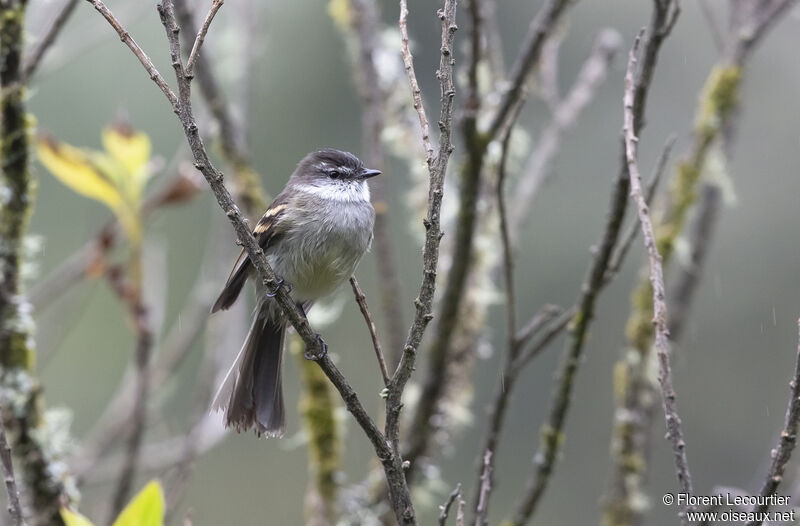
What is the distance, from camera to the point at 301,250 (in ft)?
12.7

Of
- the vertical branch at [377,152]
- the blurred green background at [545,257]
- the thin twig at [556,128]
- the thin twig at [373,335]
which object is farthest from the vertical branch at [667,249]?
the blurred green background at [545,257]

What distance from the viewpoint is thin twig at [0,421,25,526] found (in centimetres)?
202

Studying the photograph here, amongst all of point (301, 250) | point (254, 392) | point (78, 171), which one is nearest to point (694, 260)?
point (301, 250)

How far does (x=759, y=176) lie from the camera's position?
9.40 m

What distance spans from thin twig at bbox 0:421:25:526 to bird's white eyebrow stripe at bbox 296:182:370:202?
212cm

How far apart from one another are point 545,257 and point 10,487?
7.41 meters

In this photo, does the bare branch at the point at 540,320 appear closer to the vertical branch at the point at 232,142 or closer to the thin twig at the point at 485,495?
the thin twig at the point at 485,495

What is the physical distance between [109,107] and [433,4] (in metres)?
3.41

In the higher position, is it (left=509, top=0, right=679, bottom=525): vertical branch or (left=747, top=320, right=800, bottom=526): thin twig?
(left=509, top=0, right=679, bottom=525): vertical branch

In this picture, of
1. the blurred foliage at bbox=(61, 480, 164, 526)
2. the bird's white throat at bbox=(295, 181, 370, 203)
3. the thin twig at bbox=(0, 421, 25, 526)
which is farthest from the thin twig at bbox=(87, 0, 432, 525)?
the bird's white throat at bbox=(295, 181, 370, 203)

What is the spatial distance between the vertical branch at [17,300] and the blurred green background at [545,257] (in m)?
5.51

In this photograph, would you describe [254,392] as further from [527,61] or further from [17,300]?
[527,61]

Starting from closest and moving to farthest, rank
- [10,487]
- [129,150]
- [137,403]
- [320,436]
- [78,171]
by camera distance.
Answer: [10,487] < [137,403] < [78,171] < [129,150] < [320,436]

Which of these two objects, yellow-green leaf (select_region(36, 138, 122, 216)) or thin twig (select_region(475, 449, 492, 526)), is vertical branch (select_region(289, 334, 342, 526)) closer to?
yellow-green leaf (select_region(36, 138, 122, 216))
